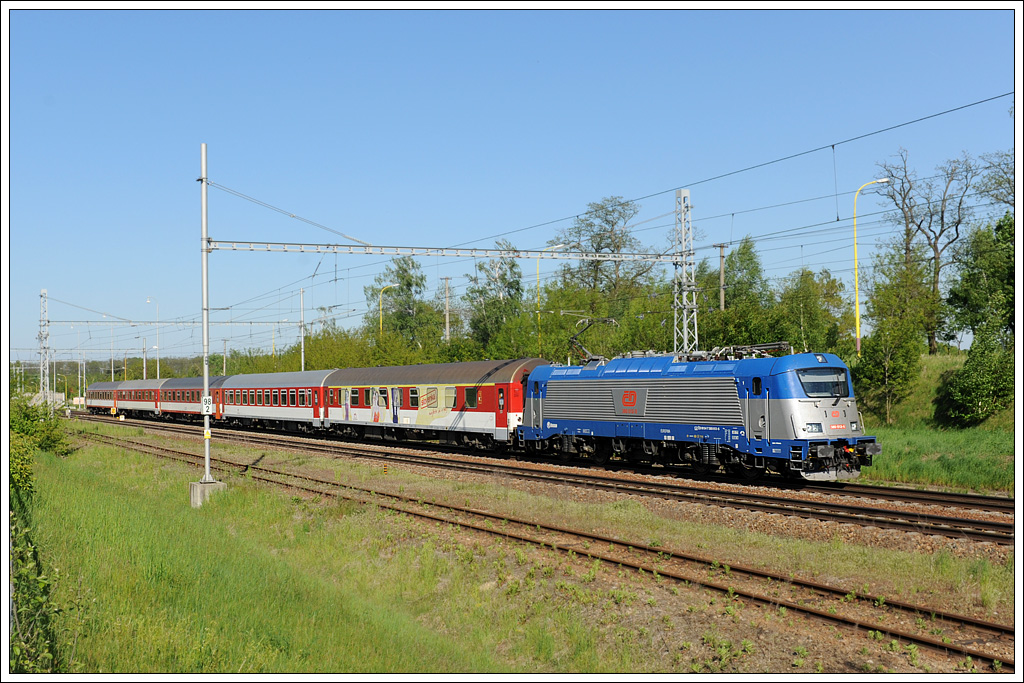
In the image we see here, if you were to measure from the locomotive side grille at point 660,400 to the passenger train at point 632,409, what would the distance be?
0.03 metres

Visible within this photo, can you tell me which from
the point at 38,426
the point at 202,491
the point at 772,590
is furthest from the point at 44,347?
the point at 772,590

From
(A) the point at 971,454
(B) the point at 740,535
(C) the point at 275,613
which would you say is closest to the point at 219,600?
(C) the point at 275,613

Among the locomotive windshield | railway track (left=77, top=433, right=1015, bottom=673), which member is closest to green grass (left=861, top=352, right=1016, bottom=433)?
the locomotive windshield

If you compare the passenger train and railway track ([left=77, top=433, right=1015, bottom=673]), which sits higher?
the passenger train

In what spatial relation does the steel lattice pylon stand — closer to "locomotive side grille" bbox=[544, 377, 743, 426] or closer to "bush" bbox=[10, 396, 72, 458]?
"locomotive side grille" bbox=[544, 377, 743, 426]

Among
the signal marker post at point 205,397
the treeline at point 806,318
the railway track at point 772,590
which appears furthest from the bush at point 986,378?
the signal marker post at point 205,397

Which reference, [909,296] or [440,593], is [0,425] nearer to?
[440,593]

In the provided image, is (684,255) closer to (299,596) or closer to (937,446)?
(937,446)

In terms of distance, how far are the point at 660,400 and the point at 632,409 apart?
1234 mm

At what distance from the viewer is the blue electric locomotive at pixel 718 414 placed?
2038 cm

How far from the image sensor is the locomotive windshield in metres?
20.5

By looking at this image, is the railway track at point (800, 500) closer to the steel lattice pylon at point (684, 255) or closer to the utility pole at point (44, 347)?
the steel lattice pylon at point (684, 255)

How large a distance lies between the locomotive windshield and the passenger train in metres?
0.03

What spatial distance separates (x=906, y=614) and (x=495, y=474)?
49.4 ft
